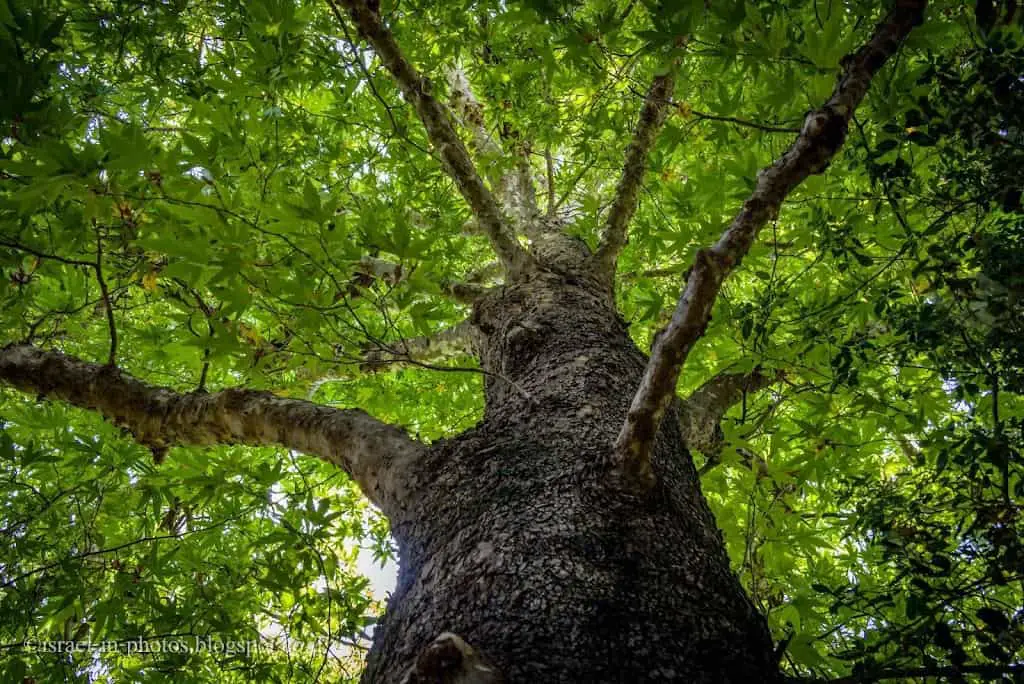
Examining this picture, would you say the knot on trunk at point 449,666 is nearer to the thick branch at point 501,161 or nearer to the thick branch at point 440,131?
the thick branch at point 440,131

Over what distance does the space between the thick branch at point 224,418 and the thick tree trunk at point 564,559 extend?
19cm

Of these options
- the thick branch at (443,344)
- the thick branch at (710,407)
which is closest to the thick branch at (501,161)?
the thick branch at (443,344)

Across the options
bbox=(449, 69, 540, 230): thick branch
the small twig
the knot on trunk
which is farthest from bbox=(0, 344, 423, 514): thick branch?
bbox=(449, 69, 540, 230): thick branch

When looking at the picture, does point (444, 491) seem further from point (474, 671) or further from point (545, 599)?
point (474, 671)

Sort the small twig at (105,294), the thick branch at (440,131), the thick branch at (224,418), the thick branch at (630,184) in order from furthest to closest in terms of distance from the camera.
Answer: the thick branch at (630,184) → the thick branch at (440,131) → the thick branch at (224,418) → the small twig at (105,294)

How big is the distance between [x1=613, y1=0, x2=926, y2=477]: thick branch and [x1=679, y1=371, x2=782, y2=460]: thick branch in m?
1.22

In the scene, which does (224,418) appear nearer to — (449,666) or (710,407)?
(449,666)

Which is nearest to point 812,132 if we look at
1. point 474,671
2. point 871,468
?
point 474,671

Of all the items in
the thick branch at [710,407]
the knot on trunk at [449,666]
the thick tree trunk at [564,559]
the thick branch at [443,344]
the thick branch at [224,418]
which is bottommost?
the knot on trunk at [449,666]

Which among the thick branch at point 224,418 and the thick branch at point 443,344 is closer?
the thick branch at point 224,418

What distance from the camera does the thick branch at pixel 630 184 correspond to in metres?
2.43

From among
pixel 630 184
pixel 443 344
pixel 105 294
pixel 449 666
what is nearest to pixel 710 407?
pixel 630 184

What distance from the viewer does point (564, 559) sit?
1004 millimetres

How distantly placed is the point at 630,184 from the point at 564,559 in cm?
187
